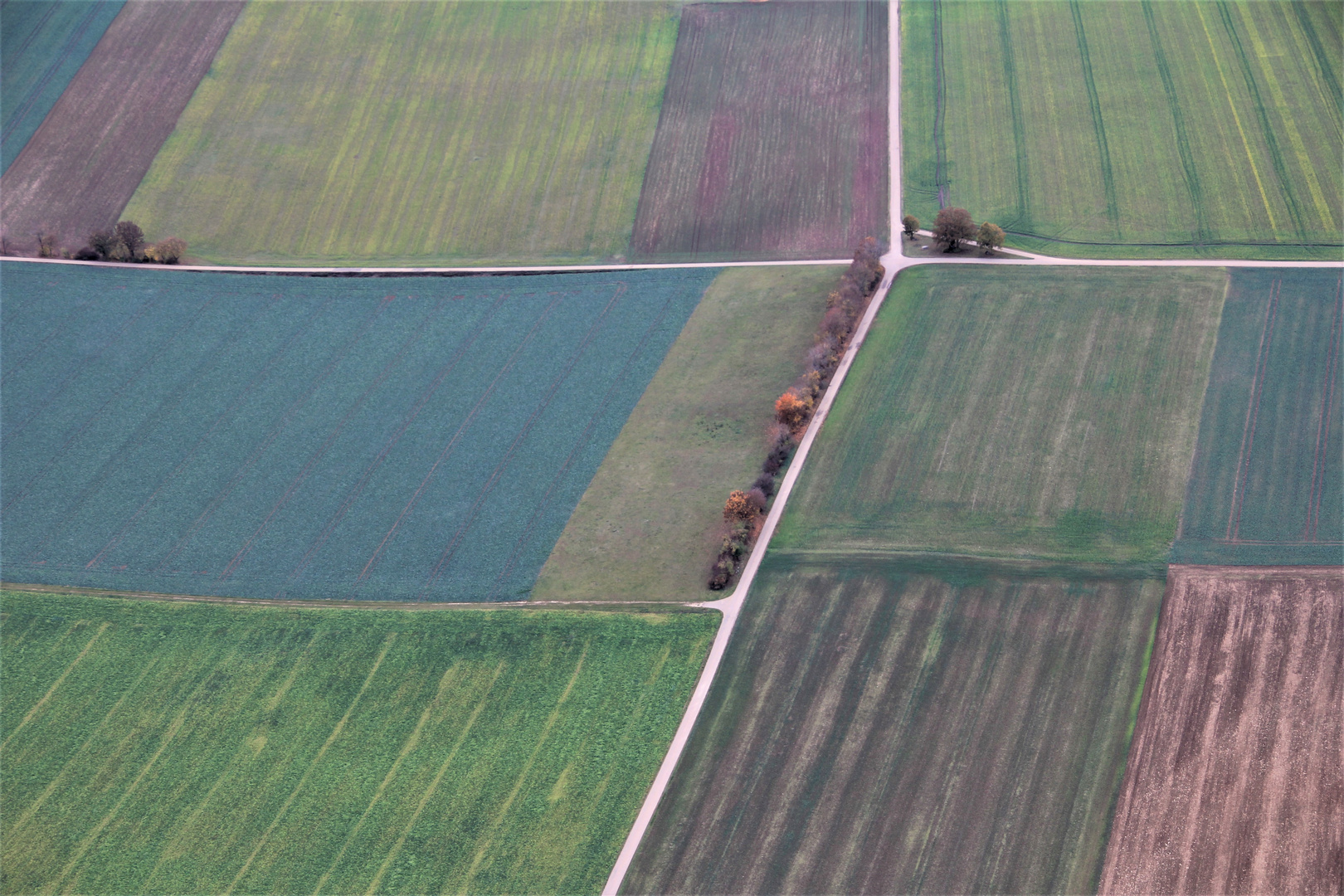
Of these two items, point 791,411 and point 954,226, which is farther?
point 954,226

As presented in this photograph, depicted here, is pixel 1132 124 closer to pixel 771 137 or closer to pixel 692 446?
pixel 771 137

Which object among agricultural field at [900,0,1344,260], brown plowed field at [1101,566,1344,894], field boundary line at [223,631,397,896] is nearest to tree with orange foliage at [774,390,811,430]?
brown plowed field at [1101,566,1344,894]

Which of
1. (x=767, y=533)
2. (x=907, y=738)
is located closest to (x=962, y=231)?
(x=767, y=533)

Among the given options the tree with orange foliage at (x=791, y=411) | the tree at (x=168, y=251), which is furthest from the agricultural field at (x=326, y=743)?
the tree at (x=168, y=251)

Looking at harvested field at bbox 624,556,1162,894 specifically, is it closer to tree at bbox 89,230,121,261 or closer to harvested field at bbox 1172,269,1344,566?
harvested field at bbox 1172,269,1344,566

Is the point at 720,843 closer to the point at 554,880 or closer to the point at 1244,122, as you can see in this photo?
the point at 554,880

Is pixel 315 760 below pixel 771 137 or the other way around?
below
